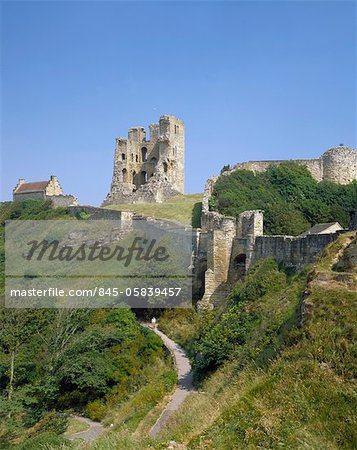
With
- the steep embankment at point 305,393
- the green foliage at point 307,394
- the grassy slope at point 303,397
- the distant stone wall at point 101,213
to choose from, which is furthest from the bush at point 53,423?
the distant stone wall at point 101,213

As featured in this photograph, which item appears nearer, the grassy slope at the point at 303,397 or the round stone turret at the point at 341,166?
the grassy slope at the point at 303,397

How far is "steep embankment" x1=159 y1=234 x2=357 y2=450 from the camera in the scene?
7.73 meters

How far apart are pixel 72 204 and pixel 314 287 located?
36.6 meters

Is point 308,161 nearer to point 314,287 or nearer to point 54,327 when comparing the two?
point 54,327

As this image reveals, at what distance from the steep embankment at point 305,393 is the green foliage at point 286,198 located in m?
19.2

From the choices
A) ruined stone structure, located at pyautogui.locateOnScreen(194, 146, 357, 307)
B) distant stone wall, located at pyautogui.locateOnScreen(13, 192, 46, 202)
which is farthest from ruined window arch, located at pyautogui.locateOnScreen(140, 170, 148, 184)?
ruined stone structure, located at pyautogui.locateOnScreen(194, 146, 357, 307)

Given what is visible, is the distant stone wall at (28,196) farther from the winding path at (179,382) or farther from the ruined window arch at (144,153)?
the winding path at (179,382)

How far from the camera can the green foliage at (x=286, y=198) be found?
30.1 meters

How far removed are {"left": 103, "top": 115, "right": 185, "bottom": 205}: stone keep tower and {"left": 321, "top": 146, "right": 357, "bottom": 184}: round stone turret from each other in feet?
36.5

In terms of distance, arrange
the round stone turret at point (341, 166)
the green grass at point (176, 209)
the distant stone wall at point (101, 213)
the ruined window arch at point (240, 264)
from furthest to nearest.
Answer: the round stone turret at point (341, 166) < the distant stone wall at point (101, 213) < the green grass at point (176, 209) < the ruined window arch at point (240, 264)

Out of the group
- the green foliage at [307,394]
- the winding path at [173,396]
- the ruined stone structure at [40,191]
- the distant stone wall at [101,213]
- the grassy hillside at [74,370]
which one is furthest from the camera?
the ruined stone structure at [40,191]

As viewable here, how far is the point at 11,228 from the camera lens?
4472 centimetres

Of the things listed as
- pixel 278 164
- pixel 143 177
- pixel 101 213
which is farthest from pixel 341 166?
pixel 101 213

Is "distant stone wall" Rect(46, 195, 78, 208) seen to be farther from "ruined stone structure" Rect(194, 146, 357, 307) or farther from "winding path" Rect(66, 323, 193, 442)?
"winding path" Rect(66, 323, 193, 442)
